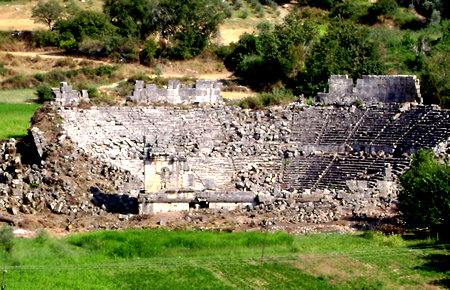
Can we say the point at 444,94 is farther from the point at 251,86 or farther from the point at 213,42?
the point at 213,42

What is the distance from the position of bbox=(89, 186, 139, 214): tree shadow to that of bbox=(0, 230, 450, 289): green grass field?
3336mm

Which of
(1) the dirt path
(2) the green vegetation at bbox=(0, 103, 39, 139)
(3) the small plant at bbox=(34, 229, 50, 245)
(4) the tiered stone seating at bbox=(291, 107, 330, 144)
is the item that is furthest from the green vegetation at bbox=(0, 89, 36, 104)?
(3) the small plant at bbox=(34, 229, 50, 245)

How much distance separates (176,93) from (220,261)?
690 inches

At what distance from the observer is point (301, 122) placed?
135 ft

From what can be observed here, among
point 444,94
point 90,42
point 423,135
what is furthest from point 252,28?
point 423,135

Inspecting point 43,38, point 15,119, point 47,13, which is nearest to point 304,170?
point 15,119

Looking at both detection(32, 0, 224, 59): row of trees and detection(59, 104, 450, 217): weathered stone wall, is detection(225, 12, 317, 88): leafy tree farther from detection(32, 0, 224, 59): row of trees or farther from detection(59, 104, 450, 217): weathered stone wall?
detection(59, 104, 450, 217): weathered stone wall

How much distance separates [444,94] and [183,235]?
20167mm

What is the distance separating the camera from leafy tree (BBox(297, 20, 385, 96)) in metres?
49.2

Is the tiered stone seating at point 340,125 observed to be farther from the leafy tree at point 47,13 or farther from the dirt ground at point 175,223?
the leafy tree at point 47,13

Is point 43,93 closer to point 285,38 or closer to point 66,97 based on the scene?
point 66,97

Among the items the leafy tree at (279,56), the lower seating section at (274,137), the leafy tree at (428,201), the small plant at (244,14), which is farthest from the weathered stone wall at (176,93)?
the small plant at (244,14)

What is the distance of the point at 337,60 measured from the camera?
162ft

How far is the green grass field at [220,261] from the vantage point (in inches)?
998
